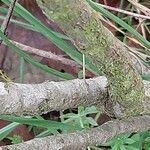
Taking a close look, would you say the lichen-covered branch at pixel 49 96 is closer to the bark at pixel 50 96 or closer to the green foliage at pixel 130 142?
the bark at pixel 50 96

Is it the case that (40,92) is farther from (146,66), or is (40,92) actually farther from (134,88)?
(146,66)

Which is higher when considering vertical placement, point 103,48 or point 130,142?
point 103,48

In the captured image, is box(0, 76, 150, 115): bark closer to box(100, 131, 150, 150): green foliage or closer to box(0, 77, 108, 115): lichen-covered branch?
box(0, 77, 108, 115): lichen-covered branch

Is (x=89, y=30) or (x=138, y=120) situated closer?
(x=89, y=30)

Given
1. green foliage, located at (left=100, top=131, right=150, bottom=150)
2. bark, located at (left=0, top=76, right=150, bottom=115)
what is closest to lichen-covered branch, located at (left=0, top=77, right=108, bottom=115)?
bark, located at (left=0, top=76, right=150, bottom=115)

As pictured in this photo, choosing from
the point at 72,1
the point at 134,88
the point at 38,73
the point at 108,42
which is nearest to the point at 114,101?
the point at 134,88

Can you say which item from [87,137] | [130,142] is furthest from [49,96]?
[130,142]

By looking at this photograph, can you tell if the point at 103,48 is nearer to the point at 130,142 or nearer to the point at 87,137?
the point at 87,137
